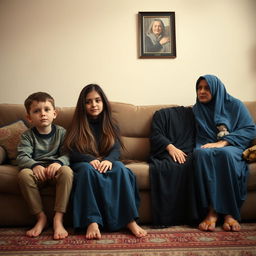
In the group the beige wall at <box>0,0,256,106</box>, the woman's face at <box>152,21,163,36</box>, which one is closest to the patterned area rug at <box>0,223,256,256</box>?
the beige wall at <box>0,0,256,106</box>

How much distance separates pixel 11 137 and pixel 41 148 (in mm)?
399

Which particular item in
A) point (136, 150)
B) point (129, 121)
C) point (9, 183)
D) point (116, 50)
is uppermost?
point (116, 50)

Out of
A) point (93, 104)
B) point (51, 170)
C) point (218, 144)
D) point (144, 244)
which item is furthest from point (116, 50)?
point (144, 244)

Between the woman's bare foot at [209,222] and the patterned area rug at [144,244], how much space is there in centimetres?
4

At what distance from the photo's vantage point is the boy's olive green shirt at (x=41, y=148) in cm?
180

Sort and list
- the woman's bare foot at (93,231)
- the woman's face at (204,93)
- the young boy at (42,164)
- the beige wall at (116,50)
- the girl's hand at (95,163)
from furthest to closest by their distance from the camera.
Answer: the beige wall at (116,50)
the woman's face at (204,93)
the girl's hand at (95,163)
the young boy at (42,164)
the woman's bare foot at (93,231)

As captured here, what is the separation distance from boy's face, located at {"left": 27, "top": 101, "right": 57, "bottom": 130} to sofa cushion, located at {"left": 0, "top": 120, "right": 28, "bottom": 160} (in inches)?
12.9

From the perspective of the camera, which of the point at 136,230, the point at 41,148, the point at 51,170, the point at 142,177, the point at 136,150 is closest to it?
the point at 136,230

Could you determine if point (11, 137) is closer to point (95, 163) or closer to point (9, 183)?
point (9, 183)

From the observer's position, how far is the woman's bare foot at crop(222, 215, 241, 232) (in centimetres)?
160

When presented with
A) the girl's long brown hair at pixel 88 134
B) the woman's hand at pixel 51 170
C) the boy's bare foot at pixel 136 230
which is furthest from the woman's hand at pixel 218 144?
the woman's hand at pixel 51 170

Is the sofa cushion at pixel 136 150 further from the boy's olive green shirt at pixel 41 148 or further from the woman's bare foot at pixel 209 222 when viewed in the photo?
the woman's bare foot at pixel 209 222

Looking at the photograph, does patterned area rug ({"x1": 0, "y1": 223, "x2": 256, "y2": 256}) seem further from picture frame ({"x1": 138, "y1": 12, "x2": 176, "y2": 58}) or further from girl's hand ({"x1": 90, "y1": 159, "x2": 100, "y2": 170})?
picture frame ({"x1": 138, "y1": 12, "x2": 176, "y2": 58})

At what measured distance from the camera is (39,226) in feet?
5.29
